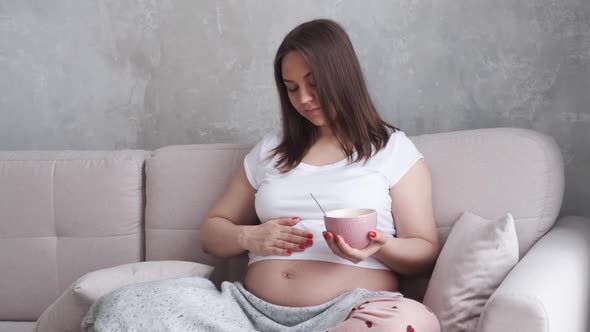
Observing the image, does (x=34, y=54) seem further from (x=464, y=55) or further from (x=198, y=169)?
(x=464, y=55)

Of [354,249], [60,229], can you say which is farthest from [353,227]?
[60,229]

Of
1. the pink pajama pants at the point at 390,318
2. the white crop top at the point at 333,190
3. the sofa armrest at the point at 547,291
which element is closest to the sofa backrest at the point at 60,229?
the white crop top at the point at 333,190

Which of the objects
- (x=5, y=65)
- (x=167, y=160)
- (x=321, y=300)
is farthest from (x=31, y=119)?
(x=321, y=300)

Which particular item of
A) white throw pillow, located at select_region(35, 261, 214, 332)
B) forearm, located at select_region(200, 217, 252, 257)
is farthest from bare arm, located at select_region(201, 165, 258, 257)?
white throw pillow, located at select_region(35, 261, 214, 332)

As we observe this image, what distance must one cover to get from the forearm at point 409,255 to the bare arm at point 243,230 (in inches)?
7.4

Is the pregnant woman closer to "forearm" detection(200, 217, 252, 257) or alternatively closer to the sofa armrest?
"forearm" detection(200, 217, 252, 257)

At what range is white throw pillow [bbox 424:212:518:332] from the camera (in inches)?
63.8

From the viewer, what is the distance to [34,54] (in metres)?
2.69

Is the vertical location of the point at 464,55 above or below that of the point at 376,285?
above

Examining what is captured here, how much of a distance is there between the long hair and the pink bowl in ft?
1.13

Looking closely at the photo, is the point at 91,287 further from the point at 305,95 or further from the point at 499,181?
the point at 499,181

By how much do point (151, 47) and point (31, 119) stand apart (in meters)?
0.55

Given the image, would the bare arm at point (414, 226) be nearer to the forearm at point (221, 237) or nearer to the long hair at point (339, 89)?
the long hair at point (339, 89)

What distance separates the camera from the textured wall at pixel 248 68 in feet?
7.30
